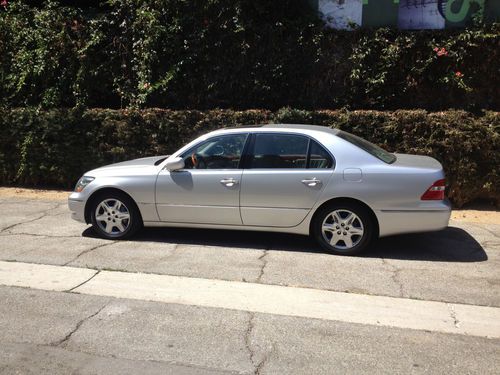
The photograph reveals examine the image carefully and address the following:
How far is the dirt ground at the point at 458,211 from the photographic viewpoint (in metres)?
8.41

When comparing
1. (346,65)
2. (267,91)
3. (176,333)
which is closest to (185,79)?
(267,91)

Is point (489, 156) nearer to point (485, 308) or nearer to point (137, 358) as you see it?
point (485, 308)

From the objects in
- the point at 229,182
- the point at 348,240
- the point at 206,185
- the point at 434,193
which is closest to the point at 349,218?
the point at 348,240

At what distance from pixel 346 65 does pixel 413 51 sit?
48.9 inches

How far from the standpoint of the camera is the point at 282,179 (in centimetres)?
632

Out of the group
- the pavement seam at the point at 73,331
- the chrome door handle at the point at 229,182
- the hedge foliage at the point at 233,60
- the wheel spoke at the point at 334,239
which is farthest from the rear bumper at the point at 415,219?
the hedge foliage at the point at 233,60

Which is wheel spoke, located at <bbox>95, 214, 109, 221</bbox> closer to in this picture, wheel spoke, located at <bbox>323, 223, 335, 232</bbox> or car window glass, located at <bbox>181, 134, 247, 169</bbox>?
car window glass, located at <bbox>181, 134, 247, 169</bbox>

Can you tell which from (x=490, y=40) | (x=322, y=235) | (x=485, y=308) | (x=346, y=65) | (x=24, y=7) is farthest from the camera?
(x=24, y=7)

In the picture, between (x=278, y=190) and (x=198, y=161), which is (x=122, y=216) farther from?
(x=278, y=190)

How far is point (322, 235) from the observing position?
6.33 metres

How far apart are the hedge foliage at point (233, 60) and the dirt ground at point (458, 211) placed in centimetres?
176

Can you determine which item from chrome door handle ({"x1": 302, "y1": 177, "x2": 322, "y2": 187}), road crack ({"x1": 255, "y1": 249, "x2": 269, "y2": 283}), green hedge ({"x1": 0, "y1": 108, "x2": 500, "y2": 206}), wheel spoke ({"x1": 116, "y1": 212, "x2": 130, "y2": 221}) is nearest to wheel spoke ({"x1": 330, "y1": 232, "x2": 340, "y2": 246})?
chrome door handle ({"x1": 302, "y1": 177, "x2": 322, "y2": 187})

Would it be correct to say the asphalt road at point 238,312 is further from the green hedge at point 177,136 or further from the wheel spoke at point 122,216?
the green hedge at point 177,136

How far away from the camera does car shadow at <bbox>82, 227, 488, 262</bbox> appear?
21.1ft
